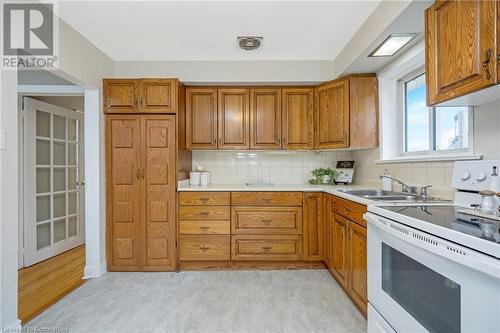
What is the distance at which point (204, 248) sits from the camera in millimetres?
2926

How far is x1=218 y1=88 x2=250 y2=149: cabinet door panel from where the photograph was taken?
3230mm

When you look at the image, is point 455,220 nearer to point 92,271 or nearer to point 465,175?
point 465,175

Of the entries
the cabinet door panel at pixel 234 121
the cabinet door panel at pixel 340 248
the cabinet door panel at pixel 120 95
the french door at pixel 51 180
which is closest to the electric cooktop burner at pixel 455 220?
the cabinet door panel at pixel 340 248

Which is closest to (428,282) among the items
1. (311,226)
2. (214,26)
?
(311,226)

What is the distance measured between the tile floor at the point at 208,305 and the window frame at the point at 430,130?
1.38 metres

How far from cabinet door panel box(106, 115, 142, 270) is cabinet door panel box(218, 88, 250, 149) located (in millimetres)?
950

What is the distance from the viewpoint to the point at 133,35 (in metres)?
2.53

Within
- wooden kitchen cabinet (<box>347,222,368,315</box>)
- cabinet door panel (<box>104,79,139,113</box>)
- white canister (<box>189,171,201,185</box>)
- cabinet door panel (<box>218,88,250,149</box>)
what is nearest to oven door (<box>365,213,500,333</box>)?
wooden kitchen cabinet (<box>347,222,368,315</box>)

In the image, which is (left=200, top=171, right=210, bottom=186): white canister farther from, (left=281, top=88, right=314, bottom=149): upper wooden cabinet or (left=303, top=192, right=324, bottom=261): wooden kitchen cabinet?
(left=303, top=192, right=324, bottom=261): wooden kitchen cabinet

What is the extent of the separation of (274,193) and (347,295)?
1.17 m

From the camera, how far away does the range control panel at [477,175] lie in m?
1.37

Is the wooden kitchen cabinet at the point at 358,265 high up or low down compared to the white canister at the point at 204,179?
down

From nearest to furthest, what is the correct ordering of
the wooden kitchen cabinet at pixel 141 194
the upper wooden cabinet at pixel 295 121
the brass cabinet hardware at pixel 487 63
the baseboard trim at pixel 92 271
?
the brass cabinet hardware at pixel 487 63 < the baseboard trim at pixel 92 271 < the wooden kitchen cabinet at pixel 141 194 < the upper wooden cabinet at pixel 295 121

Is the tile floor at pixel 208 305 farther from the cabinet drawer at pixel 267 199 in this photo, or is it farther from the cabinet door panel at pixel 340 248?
the cabinet drawer at pixel 267 199
